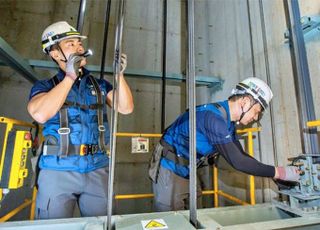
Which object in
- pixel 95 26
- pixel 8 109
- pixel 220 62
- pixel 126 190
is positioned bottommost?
pixel 126 190

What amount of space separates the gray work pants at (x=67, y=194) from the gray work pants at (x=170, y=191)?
0.38 metres

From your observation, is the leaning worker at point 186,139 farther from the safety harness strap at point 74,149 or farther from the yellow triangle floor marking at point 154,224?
the yellow triangle floor marking at point 154,224

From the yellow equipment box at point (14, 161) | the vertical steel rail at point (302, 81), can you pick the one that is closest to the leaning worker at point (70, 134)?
the yellow equipment box at point (14, 161)

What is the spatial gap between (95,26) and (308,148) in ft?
8.84

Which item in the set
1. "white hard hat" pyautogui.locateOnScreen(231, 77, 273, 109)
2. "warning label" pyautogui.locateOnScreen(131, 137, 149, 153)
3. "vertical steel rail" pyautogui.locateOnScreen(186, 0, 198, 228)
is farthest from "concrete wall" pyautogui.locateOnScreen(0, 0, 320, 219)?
"vertical steel rail" pyautogui.locateOnScreen(186, 0, 198, 228)

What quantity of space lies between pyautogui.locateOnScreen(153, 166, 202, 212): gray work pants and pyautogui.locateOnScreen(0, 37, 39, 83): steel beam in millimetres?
1298

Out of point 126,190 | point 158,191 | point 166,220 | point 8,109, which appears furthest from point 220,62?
point 8,109

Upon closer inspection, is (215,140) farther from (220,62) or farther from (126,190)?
(126,190)

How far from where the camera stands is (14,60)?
1663 mm

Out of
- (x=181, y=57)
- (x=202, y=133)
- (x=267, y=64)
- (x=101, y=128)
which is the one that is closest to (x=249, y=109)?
(x=202, y=133)

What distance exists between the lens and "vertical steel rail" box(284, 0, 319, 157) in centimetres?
121

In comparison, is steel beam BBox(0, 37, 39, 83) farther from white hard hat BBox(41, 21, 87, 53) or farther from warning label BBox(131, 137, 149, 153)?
warning label BBox(131, 137, 149, 153)

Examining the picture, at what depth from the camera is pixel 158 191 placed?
52.7 inches

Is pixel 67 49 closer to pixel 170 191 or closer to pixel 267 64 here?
pixel 170 191
